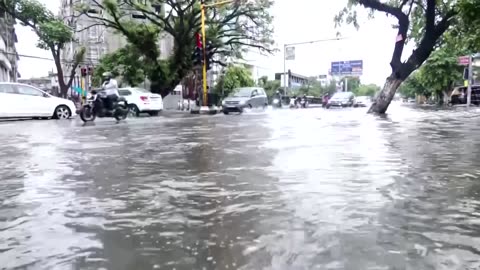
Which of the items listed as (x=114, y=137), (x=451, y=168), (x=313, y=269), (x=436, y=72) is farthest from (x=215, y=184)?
(x=436, y=72)

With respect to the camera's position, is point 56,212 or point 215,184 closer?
point 56,212

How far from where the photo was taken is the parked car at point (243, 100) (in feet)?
78.7

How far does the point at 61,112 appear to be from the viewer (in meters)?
18.0

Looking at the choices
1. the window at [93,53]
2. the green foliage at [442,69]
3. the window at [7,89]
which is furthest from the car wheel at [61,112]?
the green foliage at [442,69]

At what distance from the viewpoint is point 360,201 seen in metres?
4.10

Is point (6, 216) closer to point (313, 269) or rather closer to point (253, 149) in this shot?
point (313, 269)

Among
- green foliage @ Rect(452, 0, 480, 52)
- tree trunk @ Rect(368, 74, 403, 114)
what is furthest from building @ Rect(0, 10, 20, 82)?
green foliage @ Rect(452, 0, 480, 52)

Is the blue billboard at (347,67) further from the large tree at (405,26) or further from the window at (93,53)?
the large tree at (405,26)

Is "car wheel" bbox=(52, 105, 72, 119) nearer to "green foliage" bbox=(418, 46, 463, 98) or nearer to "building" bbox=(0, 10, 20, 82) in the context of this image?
"building" bbox=(0, 10, 20, 82)

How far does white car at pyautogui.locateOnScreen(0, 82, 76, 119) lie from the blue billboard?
4775 cm

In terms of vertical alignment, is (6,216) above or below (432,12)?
below

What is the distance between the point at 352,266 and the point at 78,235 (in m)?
1.89

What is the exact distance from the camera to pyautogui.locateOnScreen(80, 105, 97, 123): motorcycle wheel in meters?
15.1

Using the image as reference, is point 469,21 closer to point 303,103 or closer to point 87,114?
point 87,114
